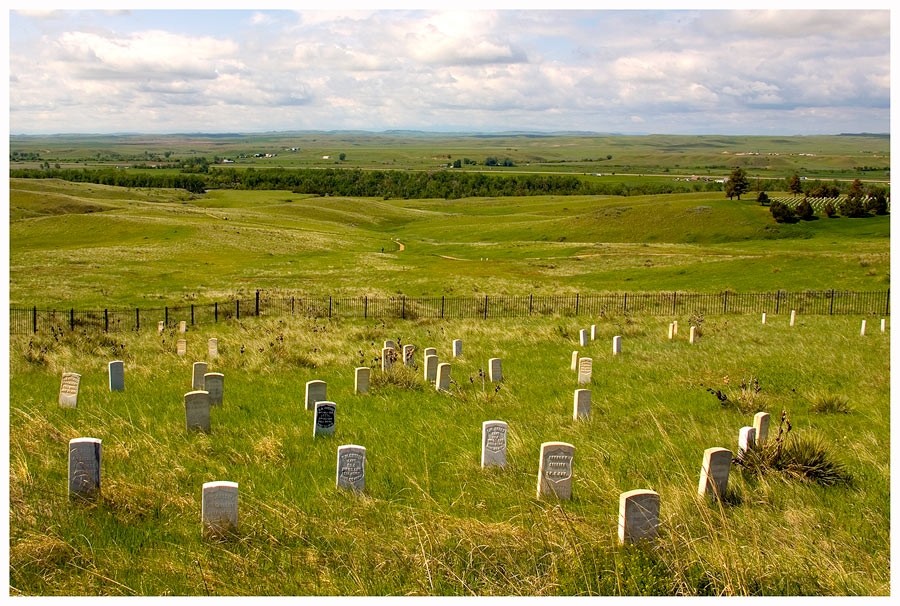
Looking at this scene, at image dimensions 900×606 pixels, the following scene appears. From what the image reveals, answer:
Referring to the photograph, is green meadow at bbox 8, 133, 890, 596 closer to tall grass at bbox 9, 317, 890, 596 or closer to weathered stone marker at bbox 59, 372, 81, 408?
tall grass at bbox 9, 317, 890, 596

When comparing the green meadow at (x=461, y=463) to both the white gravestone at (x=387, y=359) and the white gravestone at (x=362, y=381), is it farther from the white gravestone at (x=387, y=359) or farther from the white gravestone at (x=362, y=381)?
the white gravestone at (x=387, y=359)

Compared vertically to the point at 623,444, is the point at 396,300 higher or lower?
lower

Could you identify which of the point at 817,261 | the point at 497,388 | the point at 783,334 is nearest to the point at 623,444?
the point at 497,388

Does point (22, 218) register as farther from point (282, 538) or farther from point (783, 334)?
point (282, 538)

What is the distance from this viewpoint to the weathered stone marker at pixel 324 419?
11.7 metres

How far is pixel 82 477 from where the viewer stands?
8523mm

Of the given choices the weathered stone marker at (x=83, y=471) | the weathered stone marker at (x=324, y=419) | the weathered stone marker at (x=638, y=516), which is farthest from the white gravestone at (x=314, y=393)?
the weathered stone marker at (x=638, y=516)

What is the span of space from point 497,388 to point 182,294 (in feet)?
113

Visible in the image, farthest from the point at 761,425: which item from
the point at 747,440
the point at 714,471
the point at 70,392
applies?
the point at 70,392

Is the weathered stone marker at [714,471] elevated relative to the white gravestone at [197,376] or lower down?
elevated

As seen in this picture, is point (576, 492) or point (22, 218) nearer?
point (576, 492)

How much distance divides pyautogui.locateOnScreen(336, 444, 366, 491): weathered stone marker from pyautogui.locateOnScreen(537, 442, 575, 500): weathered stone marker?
2145 mm

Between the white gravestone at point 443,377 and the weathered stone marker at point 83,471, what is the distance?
7.98m

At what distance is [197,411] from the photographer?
11859mm
